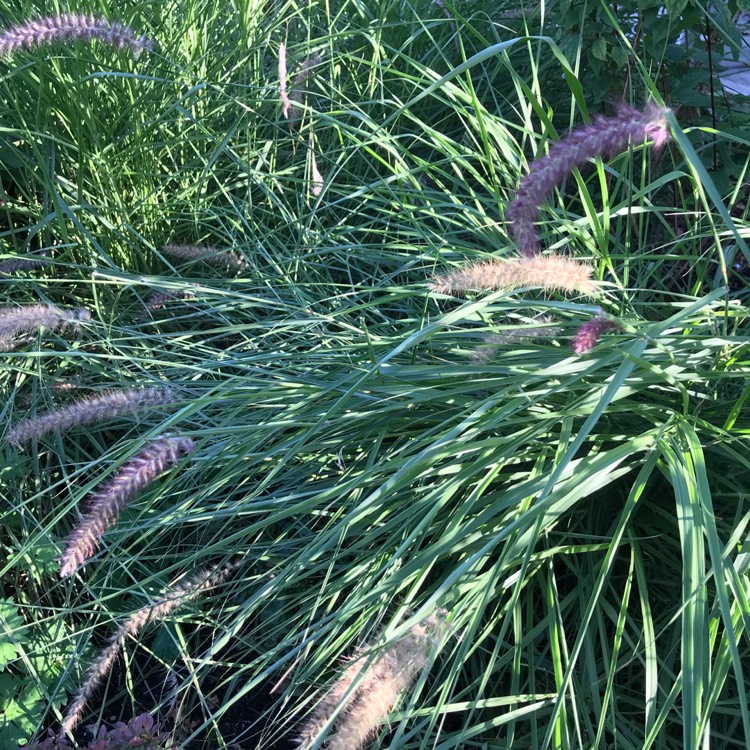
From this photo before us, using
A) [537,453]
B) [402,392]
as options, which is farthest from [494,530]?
[402,392]

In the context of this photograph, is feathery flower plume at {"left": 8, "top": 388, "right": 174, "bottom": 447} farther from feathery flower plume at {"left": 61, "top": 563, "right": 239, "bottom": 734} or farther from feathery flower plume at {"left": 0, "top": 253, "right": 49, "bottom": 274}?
feathery flower plume at {"left": 0, "top": 253, "right": 49, "bottom": 274}

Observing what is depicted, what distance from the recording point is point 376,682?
4.24 feet

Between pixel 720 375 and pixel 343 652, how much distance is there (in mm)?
986

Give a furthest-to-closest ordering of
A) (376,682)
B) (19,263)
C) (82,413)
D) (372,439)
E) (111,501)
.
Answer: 1. (19,263)
2. (372,439)
3. (82,413)
4. (111,501)
5. (376,682)

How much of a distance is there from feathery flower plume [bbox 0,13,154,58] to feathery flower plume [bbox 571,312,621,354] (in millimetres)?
1453

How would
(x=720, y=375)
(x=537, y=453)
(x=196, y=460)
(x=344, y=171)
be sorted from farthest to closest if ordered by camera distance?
(x=344, y=171)
(x=196, y=460)
(x=537, y=453)
(x=720, y=375)

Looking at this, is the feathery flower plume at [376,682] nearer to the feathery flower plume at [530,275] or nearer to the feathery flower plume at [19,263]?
the feathery flower plume at [530,275]

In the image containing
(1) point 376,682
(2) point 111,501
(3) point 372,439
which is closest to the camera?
(1) point 376,682

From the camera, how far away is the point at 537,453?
1.84 meters

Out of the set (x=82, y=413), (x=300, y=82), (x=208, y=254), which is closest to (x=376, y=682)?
(x=82, y=413)

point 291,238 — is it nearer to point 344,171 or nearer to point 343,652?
point 344,171

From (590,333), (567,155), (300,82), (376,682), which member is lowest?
(376,682)

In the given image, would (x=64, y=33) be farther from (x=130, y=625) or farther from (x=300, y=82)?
(x=130, y=625)

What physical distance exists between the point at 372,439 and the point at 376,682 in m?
0.82
